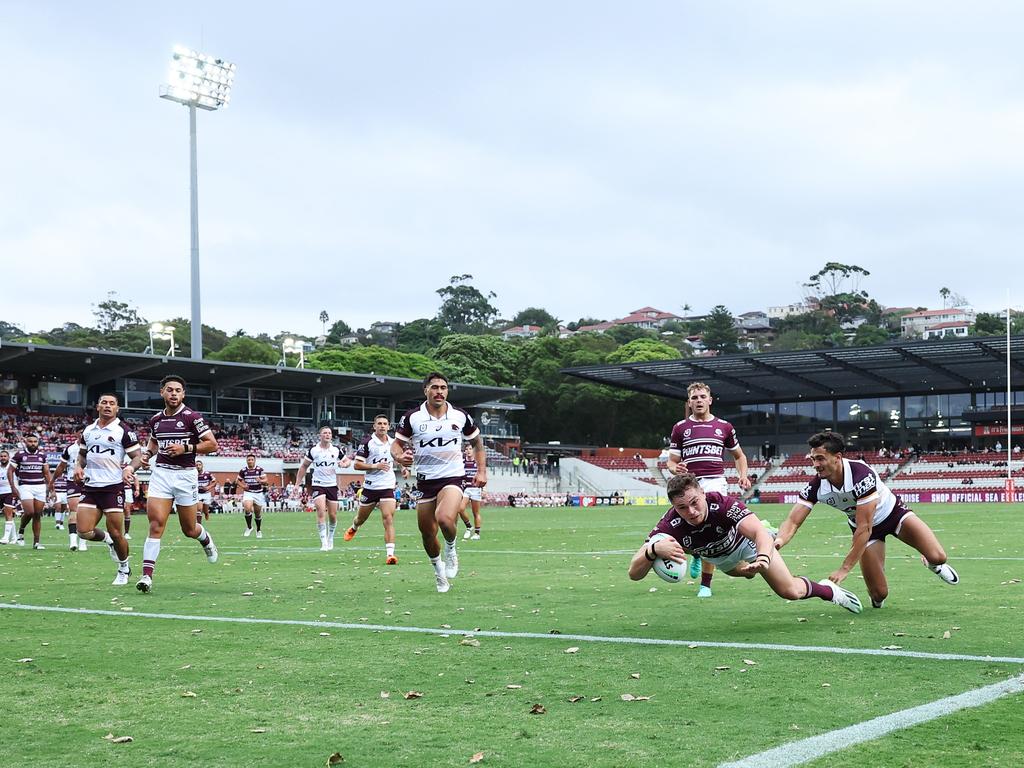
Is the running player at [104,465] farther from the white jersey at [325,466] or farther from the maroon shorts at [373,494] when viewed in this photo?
the white jersey at [325,466]

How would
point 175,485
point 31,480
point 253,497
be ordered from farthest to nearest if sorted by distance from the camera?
1. point 253,497
2. point 31,480
3. point 175,485

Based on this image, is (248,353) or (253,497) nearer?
(253,497)

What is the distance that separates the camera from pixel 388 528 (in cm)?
1834

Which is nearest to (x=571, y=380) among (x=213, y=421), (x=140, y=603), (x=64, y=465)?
(x=213, y=421)

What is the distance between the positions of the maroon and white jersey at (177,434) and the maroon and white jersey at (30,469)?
12.6 meters

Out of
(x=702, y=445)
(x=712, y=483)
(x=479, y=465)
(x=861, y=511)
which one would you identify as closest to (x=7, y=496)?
(x=479, y=465)

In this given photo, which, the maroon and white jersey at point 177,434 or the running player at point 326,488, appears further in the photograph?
the running player at point 326,488

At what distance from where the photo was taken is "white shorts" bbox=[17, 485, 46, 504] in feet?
81.0

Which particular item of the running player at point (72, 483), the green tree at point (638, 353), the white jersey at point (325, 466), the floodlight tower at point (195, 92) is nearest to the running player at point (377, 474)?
the white jersey at point (325, 466)

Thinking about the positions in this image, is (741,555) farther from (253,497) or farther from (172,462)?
(253,497)

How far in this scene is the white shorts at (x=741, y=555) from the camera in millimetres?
9352

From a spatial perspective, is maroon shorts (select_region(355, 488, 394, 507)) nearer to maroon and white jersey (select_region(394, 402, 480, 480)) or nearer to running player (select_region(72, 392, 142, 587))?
running player (select_region(72, 392, 142, 587))

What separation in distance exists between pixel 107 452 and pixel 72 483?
7.82m

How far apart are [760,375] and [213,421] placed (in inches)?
1458
